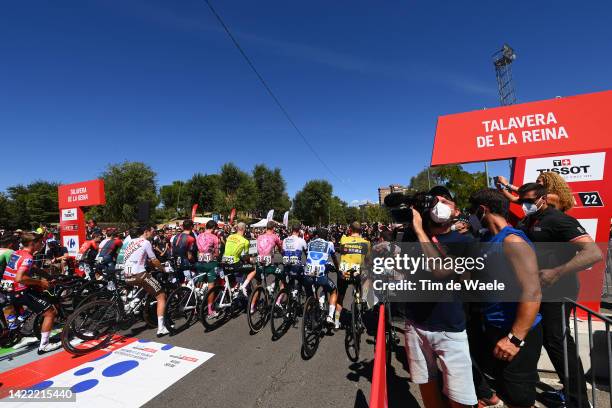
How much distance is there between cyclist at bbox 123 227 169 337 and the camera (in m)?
4.85

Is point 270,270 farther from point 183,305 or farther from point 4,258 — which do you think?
point 4,258

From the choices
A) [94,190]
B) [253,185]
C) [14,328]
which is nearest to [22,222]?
[253,185]

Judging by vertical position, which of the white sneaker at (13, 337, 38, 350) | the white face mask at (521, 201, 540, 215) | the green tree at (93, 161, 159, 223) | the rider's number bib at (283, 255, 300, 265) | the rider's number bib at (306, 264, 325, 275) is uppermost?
the green tree at (93, 161, 159, 223)

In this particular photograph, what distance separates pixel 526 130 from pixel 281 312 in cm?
511

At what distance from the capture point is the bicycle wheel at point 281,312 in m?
4.97

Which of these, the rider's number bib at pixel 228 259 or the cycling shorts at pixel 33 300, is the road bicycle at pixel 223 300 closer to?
the rider's number bib at pixel 228 259

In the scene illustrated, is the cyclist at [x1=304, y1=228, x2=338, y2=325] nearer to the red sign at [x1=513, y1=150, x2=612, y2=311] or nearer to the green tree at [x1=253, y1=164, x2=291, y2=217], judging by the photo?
the red sign at [x1=513, y1=150, x2=612, y2=311]

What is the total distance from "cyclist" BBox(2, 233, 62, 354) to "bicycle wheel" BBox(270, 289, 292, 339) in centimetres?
363

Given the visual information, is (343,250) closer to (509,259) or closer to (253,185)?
(509,259)

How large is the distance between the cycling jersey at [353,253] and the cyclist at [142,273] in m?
3.33

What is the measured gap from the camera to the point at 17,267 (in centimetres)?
425

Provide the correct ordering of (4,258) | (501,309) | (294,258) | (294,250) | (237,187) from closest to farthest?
1. (501,309)
2. (4,258)
3. (294,258)
4. (294,250)
5. (237,187)

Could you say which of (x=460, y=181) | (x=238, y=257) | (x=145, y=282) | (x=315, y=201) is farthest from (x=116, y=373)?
(x=315, y=201)

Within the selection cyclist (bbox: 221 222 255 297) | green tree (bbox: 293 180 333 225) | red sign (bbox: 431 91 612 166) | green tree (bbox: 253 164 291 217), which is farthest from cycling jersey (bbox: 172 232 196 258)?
green tree (bbox: 293 180 333 225)
